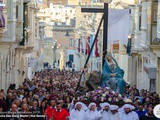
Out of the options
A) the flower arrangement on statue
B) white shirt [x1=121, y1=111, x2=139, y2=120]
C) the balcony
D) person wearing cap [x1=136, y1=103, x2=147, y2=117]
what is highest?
the flower arrangement on statue

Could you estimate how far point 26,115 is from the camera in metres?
22.4

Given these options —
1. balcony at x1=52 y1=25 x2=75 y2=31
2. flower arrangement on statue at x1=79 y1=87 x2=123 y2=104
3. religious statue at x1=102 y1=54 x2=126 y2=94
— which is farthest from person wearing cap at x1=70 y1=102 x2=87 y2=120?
balcony at x1=52 y1=25 x2=75 y2=31

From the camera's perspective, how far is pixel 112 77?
28.8 metres

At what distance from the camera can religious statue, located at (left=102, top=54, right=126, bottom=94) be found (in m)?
28.6

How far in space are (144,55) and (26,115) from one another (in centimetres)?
2465

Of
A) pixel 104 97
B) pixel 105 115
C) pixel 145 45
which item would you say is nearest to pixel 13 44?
pixel 145 45

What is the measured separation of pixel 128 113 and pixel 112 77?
6499 mm

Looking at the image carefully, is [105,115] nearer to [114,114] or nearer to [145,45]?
[114,114]

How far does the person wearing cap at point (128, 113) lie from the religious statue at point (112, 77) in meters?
6.02

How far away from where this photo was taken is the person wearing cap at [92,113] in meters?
22.4

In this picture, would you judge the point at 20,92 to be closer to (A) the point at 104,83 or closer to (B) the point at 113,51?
(A) the point at 104,83

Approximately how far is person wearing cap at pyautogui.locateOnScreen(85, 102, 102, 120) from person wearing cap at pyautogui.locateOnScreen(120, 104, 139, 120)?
57 centimetres

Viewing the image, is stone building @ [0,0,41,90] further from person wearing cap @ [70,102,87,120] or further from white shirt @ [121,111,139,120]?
white shirt @ [121,111,139,120]

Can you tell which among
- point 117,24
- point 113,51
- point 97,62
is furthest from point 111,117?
point 97,62
